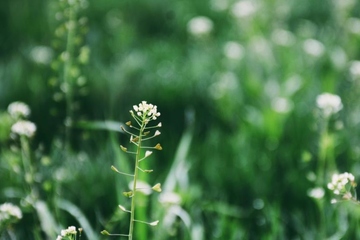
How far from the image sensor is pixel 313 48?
142 inches

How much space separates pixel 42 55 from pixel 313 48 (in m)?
1.53

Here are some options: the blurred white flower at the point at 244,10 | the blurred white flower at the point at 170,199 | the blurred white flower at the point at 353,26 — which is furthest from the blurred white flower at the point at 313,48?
the blurred white flower at the point at 170,199

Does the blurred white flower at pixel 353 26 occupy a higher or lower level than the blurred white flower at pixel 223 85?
higher

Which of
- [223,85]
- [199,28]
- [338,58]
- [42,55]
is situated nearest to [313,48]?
[338,58]

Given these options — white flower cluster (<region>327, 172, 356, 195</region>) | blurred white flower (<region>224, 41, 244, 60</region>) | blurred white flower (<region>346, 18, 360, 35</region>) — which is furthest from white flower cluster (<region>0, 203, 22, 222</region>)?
blurred white flower (<region>346, 18, 360, 35</region>)

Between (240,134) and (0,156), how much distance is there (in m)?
1.01

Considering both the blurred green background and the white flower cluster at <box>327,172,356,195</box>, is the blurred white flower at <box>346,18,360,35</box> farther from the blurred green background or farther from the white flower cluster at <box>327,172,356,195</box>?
the white flower cluster at <box>327,172,356,195</box>

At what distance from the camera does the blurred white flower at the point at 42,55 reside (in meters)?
3.36

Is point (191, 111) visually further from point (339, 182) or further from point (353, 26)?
point (353, 26)

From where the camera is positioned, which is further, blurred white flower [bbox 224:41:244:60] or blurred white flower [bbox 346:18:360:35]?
blurred white flower [bbox 346:18:360:35]

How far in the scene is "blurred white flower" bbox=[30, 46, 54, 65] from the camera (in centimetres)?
336

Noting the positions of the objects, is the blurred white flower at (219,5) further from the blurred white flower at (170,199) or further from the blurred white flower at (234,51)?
the blurred white flower at (170,199)

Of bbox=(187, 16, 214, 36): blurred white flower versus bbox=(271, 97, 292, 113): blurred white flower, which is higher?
bbox=(187, 16, 214, 36): blurred white flower

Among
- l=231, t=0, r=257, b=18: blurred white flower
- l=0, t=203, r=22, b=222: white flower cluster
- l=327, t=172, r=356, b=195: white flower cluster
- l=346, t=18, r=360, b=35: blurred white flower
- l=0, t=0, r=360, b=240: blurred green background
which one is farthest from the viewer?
l=346, t=18, r=360, b=35: blurred white flower
